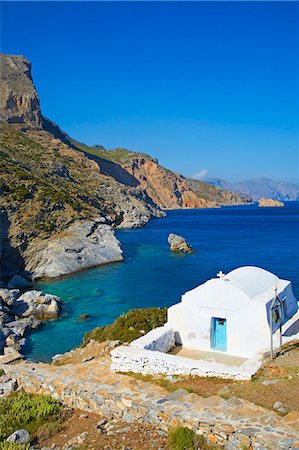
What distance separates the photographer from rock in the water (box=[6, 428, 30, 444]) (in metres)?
8.58

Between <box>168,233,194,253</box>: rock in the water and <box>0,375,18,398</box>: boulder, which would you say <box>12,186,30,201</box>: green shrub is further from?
<box>0,375,18,398</box>: boulder

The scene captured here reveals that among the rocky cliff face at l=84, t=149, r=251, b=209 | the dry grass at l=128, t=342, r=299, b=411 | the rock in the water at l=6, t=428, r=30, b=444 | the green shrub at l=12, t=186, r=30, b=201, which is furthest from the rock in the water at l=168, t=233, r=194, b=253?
the rocky cliff face at l=84, t=149, r=251, b=209

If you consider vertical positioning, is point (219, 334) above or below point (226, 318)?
below

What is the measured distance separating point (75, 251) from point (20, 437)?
32642mm

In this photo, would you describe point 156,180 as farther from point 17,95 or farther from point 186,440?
point 186,440

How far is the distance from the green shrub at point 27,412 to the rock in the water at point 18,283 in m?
24.4

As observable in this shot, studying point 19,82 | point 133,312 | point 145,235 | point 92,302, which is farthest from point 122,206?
point 133,312

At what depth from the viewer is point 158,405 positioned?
344 inches

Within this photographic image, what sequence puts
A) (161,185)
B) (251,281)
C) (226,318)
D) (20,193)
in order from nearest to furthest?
(226,318) → (251,281) → (20,193) → (161,185)

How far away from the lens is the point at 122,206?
319 feet

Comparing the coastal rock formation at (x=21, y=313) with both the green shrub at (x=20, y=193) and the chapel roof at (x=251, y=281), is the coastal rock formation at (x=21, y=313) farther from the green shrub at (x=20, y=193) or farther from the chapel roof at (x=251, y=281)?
the green shrub at (x=20, y=193)

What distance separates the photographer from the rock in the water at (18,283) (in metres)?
33.9

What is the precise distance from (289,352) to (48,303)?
19.7 meters

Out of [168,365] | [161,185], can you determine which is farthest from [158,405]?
[161,185]
